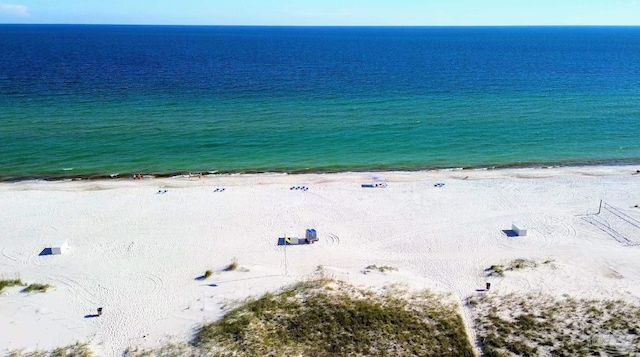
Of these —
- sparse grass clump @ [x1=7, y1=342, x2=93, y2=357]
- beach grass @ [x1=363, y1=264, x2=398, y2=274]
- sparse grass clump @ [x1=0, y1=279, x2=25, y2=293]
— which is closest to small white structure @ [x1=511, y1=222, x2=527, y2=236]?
beach grass @ [x1=363, y1=264, x2=398, y2=274]

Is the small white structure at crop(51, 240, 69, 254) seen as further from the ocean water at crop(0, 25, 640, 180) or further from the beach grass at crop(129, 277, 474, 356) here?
the ocean water at crop(0, 25, 640, 180)

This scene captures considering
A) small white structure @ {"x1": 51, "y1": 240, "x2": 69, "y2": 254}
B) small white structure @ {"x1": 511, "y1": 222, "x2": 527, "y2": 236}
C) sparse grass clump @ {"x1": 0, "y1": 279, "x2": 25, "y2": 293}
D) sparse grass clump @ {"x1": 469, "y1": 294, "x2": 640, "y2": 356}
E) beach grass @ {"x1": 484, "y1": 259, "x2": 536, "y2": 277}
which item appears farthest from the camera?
small white structure @ {"x1": 511, "y1": 222, "x2": 527, "y2": 236}

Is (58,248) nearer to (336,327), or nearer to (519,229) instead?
(336,327)

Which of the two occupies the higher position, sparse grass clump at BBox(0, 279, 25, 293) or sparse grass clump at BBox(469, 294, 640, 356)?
sparse grass clump at BBox(0, 279, 25, 293)

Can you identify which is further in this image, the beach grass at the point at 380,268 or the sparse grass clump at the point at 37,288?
the beach grass at the point at 380,268

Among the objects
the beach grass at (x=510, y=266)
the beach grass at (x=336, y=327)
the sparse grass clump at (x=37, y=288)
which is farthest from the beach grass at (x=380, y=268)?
the sparse grass clump at (x=37, y=288)

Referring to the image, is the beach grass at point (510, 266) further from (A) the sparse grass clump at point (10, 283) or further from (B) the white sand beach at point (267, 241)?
(A) the sparse grass clump at point (10, 283)

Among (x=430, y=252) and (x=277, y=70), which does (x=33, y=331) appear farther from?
(x=277, y=70)
